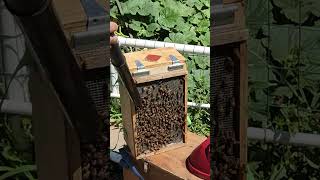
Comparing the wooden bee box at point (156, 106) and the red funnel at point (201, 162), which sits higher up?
the wooden bee box at point (156, 106)

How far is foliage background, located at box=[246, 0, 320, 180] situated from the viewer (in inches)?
62.3

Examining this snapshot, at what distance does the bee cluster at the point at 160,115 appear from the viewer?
3.10 metres

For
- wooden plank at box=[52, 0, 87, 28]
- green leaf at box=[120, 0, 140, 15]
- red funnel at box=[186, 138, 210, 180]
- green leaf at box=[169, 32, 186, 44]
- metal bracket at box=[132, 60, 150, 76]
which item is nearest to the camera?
wooden plank at box=[52, 0, 87, 28]

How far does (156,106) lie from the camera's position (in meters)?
3.11

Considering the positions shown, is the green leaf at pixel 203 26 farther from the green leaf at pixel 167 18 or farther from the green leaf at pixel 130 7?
the green leaf at pixel 130 7

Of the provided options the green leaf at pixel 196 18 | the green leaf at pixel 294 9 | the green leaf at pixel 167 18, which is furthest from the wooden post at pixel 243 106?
the green leaf at pixel 196 18

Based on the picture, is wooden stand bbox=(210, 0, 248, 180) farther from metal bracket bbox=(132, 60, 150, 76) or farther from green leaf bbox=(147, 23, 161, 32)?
green leaf bbox=(147, 23, 161, 32)

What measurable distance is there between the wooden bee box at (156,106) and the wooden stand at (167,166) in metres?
0.05

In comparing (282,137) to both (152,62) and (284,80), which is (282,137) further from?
(152,62)

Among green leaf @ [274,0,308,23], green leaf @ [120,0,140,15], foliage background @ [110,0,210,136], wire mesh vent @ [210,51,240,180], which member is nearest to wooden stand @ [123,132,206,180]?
wire mesh vent @ [210,51,240,180]

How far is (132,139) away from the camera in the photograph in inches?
126

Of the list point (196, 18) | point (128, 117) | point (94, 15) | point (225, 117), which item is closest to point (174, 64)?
point (128, 117)

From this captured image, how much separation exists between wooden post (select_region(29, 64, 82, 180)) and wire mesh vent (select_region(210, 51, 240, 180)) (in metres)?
0.37

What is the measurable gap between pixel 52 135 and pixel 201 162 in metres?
1.21
